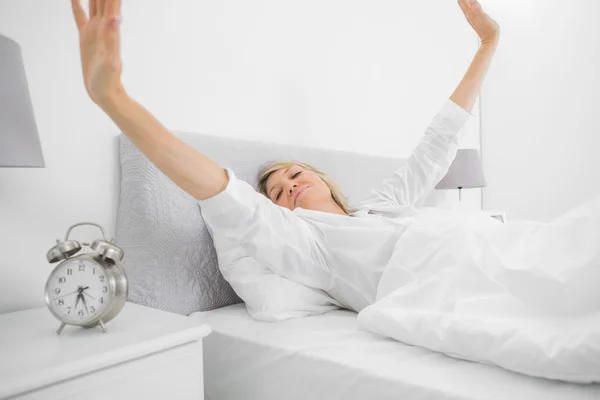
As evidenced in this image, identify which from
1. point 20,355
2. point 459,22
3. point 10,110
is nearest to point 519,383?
point 20,355

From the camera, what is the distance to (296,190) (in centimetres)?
138

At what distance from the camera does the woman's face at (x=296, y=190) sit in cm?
138

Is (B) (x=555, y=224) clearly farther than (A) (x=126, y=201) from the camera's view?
No

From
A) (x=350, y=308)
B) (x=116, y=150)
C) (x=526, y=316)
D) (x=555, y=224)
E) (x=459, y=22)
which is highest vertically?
(x=459, y=22)

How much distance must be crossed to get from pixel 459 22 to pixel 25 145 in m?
3.19

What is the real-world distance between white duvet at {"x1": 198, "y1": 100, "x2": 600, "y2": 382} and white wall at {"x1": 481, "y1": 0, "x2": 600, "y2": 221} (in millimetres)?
2471

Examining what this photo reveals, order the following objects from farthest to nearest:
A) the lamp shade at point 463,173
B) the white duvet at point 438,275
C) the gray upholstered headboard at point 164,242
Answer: the lamp shade at point 463,173, the gray upholstered headboard at point 164,242, the white duvet at point 438,275

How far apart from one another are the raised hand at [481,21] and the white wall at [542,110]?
1909 mm

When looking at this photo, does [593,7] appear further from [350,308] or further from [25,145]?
[25,145]

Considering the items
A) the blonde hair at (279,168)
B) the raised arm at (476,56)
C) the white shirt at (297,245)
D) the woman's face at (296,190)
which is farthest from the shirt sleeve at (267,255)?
the raised arm at (476,56)

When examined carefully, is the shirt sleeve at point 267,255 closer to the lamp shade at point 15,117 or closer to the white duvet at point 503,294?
the white duvet at point 503,294

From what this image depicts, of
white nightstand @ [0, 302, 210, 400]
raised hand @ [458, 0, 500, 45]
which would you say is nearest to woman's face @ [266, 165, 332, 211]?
white nightstand @ [0, 302, 210, 400]

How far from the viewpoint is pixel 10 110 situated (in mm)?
687

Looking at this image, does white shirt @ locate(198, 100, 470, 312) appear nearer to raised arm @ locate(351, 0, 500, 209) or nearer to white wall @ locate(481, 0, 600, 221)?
raised arm @ locate(351, 0, 500, 209)
